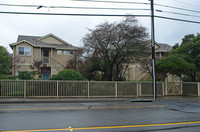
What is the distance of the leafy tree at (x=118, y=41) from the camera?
1817cm

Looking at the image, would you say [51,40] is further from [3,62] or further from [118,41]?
[118,41]

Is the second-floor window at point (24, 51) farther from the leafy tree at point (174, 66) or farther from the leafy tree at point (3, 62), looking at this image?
the leafy tree at point (174, 66)

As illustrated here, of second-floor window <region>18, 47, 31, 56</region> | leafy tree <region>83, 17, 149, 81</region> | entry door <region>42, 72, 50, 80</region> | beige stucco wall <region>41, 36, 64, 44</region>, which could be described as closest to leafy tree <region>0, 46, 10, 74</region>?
second-floor window <region>18, 47, 31, 56</region>

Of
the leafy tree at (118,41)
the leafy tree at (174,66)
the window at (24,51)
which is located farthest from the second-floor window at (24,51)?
the leafy tree at (174,66)

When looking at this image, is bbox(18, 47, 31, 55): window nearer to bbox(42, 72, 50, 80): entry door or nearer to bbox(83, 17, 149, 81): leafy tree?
bbox(42, 72, 50, 80): entry door

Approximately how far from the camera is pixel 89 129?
6262 millimetres

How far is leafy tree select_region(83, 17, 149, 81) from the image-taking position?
18.2 m

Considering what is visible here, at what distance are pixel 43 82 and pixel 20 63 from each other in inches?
552

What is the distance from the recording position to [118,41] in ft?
60.2

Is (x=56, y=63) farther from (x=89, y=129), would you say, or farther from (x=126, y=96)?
(x=89, y=129)

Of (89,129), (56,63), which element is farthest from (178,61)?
(56,63)

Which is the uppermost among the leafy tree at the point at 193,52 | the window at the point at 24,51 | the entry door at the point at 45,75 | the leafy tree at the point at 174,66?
the window at the point at 24,51

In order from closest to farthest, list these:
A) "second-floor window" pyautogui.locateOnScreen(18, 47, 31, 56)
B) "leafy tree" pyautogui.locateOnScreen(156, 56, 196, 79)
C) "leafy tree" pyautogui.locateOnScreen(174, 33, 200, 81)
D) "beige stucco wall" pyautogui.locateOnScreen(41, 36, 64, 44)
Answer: "leafy tree" pyautogui.locateOnScreen(156, 56, 196, 79), "leafy tree" pyautogui.locateOnScreen(174, 33, 200, 81), "second-floor window" pyautogui.locateOnScreen(18, 47, 31, 56), "beige stucco wall" pyautogui.locateOnScreen(41, 36, 64, 44)

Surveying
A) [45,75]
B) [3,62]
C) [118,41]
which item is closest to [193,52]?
[118,41]
